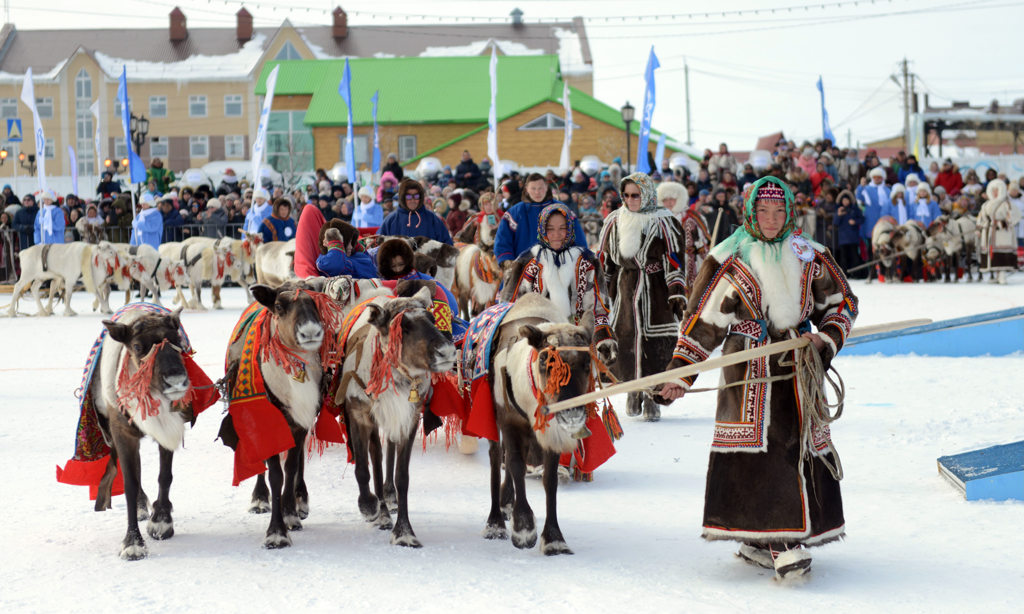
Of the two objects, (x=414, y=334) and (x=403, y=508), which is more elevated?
(x=414, y=334)

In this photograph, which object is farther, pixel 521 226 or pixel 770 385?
pixel 521 226

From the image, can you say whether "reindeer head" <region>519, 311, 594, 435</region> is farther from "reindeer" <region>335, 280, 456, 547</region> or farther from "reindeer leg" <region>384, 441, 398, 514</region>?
"reindeer leg" <region>384, 441, 398, 514</region>

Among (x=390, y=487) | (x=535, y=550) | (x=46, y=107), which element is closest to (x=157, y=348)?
(x=390, y=487)

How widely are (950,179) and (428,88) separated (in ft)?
89.3

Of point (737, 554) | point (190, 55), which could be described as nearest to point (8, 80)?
point (190, 55)

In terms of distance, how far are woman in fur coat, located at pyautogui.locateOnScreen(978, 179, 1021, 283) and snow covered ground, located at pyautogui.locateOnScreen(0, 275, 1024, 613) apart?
13.8 metres

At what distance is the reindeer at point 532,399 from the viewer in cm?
466

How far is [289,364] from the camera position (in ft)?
16.8

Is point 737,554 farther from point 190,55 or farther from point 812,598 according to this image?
point 190,55

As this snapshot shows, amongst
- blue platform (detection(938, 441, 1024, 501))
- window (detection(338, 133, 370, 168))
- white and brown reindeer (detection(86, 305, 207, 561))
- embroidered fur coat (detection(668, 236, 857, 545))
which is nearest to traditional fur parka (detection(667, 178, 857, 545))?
embroidered fur coat (detection(668, 236, 857, 545))

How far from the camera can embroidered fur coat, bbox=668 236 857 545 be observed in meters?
4.34

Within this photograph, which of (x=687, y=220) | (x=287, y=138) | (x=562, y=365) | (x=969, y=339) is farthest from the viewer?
(x=287, y=138)

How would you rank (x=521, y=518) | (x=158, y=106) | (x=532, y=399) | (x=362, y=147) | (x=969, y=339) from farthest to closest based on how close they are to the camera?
(x=158, y=106) < (x=362, y=147) < (x=969, y=339) < (x=521, y=518) < (x=532, y=399)

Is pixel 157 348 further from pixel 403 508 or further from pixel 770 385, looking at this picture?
pixel 770 385
